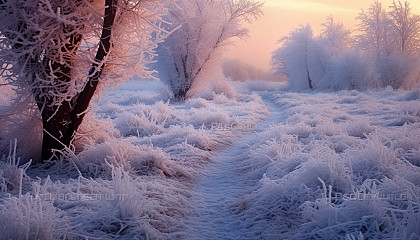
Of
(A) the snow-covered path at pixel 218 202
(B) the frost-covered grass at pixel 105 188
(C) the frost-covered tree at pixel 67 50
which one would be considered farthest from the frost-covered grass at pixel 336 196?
(C) the frost-covered tree at pixel 67 50

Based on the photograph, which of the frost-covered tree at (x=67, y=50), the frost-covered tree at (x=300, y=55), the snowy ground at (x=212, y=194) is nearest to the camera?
the snowy ground at (x=212, y=194)

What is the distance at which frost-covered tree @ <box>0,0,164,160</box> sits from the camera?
4.65 meters

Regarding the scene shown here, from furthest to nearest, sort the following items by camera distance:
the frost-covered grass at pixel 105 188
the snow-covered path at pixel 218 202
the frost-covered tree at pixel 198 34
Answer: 1. the frost-covered tree at pixel 198 34
2. the snow-covered path at pixel 218 202
3. the frost-covered grass at pixel 105 188

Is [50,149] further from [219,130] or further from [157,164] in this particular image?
[219,130]

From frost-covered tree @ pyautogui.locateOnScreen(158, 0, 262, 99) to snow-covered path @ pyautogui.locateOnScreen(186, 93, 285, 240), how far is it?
46.0ft

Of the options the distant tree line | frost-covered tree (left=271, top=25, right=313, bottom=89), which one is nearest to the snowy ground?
the distant tree line

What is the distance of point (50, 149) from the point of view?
17.8ft

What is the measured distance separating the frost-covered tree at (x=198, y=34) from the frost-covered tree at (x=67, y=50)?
1460 cm

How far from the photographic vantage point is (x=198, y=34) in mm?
19922

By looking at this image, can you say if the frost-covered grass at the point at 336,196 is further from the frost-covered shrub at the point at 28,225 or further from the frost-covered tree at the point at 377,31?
the frost-covered tree at the point at 377,31

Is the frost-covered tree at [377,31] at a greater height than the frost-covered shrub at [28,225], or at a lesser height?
greater

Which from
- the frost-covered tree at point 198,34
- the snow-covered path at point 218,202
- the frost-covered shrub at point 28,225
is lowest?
the snow-covered path at point 218,202

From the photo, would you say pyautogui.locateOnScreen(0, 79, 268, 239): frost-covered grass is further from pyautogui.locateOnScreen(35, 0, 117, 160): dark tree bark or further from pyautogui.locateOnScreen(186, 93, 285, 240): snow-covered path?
pyautogui.locateOnScreen(35, 0, 117, 160): dark tree bark

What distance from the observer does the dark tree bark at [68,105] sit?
4957 millimetres
